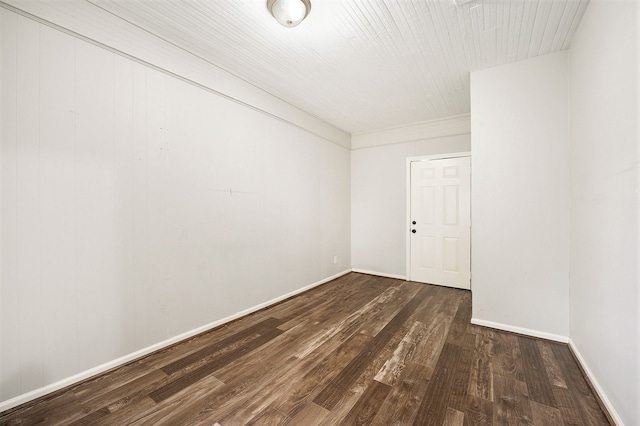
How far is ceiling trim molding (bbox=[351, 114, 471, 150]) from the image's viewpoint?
4.21 m

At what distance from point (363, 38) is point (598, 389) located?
3.22m

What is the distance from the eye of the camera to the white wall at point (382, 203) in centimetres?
468

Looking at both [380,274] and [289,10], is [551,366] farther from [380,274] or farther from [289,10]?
[289,10]

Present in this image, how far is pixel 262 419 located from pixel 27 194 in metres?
2.09

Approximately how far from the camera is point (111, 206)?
2018 mm

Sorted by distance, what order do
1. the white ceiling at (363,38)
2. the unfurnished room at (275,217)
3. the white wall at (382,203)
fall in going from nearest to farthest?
the unfurnished room at (275,217)
the white ceiling at (363,38)
the white wall at (382,203)

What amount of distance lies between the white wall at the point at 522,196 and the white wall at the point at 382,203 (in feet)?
5.33

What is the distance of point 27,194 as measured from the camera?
1654 mm

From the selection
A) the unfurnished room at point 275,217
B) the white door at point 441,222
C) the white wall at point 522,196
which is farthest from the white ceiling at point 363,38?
the white door at point 441,222

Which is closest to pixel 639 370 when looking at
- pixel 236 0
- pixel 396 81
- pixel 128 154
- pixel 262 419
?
pixel 262 419

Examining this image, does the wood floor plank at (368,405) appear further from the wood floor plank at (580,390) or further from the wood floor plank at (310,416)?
the wood floor plank at (580,390)

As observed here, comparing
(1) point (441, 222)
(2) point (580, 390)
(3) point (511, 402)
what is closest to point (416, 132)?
(1) point (441, 222)

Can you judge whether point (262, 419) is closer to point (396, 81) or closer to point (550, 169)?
point (550, 169)

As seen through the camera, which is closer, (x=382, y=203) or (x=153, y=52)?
(x=153, y=52)
